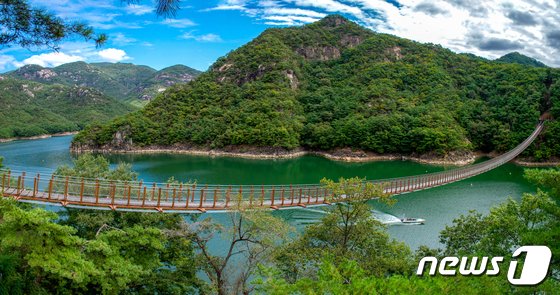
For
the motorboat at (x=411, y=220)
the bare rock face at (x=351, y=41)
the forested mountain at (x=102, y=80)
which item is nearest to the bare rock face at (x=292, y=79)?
the bare rock face at (x=351, y=41)

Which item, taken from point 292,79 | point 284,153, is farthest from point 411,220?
point 292,79

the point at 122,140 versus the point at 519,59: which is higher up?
the point at 519,59

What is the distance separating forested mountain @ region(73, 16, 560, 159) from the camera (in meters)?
50.2

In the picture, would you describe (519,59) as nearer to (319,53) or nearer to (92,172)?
(319,53)

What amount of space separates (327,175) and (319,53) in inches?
1782

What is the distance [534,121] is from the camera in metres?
49.8

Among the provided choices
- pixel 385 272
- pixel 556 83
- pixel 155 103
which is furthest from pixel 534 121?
pixel 155 103

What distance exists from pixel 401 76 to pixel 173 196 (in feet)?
188

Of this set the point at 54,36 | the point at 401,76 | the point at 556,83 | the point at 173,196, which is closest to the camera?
the point at 54,36

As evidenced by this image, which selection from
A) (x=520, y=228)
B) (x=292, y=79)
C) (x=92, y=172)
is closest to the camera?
(x=520, y=228)

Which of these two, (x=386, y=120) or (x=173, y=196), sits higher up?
(x=386, y=120)

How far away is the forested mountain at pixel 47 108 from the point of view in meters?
74.0

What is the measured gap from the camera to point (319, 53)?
77.7 m

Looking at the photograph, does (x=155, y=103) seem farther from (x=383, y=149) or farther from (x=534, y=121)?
(x=534, y=121)
